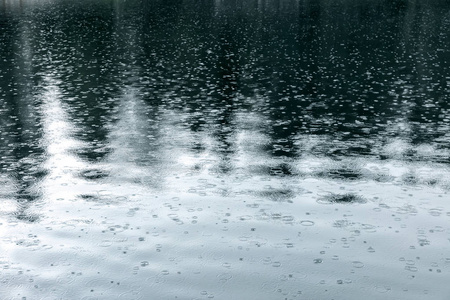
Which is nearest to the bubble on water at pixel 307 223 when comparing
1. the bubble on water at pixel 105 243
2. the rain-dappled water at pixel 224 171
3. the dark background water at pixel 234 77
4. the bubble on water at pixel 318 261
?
the rain-dappled water at pixel 224 171

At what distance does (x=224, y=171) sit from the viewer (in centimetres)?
4191

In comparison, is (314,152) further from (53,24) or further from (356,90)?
(53,24)

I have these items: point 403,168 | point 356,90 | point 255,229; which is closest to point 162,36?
point 356,90

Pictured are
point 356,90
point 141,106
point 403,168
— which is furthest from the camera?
point 356,90

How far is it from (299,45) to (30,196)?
5686cm

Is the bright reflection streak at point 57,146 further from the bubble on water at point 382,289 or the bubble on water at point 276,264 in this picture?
the bubble on water at point 382,289

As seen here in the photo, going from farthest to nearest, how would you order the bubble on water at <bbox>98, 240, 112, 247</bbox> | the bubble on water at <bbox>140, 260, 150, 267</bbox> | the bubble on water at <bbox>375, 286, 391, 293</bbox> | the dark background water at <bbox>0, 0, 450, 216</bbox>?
the dark background water at <bbox>0, 0, 450, 216</bbox> < the bubble on water at <bbox>98, 240, 112, 247</bbox> < the bubble on water at <bbox>140, 260, 150, 267</bbox> < the bubble on water at <bbox>375, 286, 391, 293</bbox>

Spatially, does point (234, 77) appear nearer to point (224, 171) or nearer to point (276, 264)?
point (224, 171)

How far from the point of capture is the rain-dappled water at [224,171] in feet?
96.3

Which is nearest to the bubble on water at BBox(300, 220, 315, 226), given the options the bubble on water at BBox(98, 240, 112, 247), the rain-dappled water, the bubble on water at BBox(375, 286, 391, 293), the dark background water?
the rain-dappled water

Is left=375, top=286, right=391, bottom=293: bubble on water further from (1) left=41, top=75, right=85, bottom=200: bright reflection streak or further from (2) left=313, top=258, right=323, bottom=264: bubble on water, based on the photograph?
(1) left=41, top=75, right=85, bottom=200: bright reflection streak

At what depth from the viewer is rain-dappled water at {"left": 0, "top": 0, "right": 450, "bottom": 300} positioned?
29.4 metres

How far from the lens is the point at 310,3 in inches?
5640

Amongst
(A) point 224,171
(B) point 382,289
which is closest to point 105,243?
(A) point 224,171
